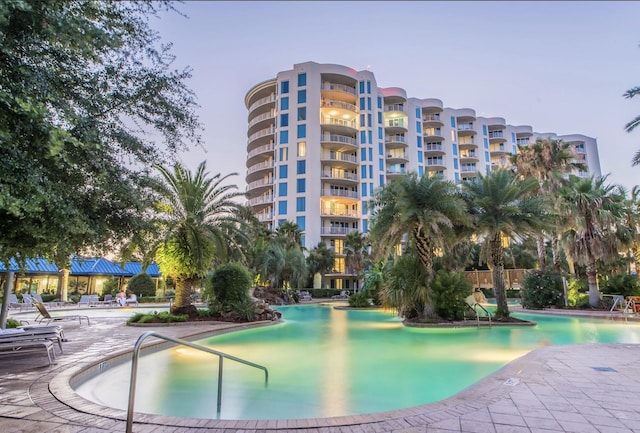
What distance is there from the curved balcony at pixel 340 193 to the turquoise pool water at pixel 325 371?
1297 inches

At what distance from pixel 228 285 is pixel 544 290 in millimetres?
17523

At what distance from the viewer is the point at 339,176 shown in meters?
46.9

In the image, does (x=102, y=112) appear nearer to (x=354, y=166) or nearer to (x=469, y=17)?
(x=469, y=17)

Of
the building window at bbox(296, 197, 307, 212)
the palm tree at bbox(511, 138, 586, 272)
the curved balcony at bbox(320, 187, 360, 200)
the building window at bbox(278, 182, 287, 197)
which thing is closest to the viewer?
the palm tree at bbox(511, 138, 586, 272)

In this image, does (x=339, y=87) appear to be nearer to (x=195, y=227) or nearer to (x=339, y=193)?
(x=339, y=193)

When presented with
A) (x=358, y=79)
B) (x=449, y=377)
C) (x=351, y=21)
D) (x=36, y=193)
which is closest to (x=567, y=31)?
(x=351, y=21)

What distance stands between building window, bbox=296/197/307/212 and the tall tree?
3827 centimetres

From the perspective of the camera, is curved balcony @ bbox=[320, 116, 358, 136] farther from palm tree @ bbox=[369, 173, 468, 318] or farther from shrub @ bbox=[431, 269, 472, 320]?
shrub @ bbox=[431, 269, 472, 320]

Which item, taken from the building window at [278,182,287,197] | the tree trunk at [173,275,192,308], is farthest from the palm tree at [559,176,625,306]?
the building window at [278,182,287,197]

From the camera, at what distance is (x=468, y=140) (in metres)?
58.0

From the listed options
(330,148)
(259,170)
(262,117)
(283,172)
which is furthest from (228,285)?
(262,117)

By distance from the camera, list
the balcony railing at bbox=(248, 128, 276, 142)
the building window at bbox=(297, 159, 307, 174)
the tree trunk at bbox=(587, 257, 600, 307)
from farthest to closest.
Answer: the balcony railing at bbox=(248, 128, 276, 142) < the building window at bbox=(297, 159, 307, 174) < the tree trunk at bbox=(587, 257, 600, 307)

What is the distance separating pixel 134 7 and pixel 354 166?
43.9m

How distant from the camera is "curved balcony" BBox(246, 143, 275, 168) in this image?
4812 cm
